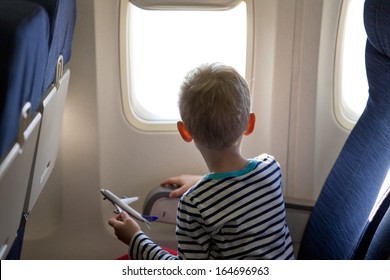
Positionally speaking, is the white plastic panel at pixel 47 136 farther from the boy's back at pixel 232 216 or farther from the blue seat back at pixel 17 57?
the boy's back at pixel 232 216

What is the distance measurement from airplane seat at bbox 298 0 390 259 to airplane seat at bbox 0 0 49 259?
0.83m

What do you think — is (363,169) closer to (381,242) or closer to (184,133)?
(381,242)

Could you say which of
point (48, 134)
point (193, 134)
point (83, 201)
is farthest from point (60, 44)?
point (83, 201)

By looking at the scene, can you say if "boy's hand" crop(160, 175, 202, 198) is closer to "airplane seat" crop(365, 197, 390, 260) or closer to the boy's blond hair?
the boy's blond hair

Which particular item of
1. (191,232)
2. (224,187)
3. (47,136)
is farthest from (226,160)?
(47,136)

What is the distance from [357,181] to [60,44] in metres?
0.89

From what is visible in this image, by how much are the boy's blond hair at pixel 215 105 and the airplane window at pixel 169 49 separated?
1.97ft

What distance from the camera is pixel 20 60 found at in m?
0.92

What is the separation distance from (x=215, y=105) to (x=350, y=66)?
0.97 m

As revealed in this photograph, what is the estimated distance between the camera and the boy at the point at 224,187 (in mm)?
1362

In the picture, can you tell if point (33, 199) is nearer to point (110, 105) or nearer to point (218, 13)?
point (110, 105)

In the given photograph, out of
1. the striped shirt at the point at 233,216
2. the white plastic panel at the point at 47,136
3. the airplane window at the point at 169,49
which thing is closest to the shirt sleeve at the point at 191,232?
the striped shirt at the point at 233,216

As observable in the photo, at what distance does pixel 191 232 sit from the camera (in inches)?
55.2

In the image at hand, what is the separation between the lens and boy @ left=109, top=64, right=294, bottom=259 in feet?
4.47
